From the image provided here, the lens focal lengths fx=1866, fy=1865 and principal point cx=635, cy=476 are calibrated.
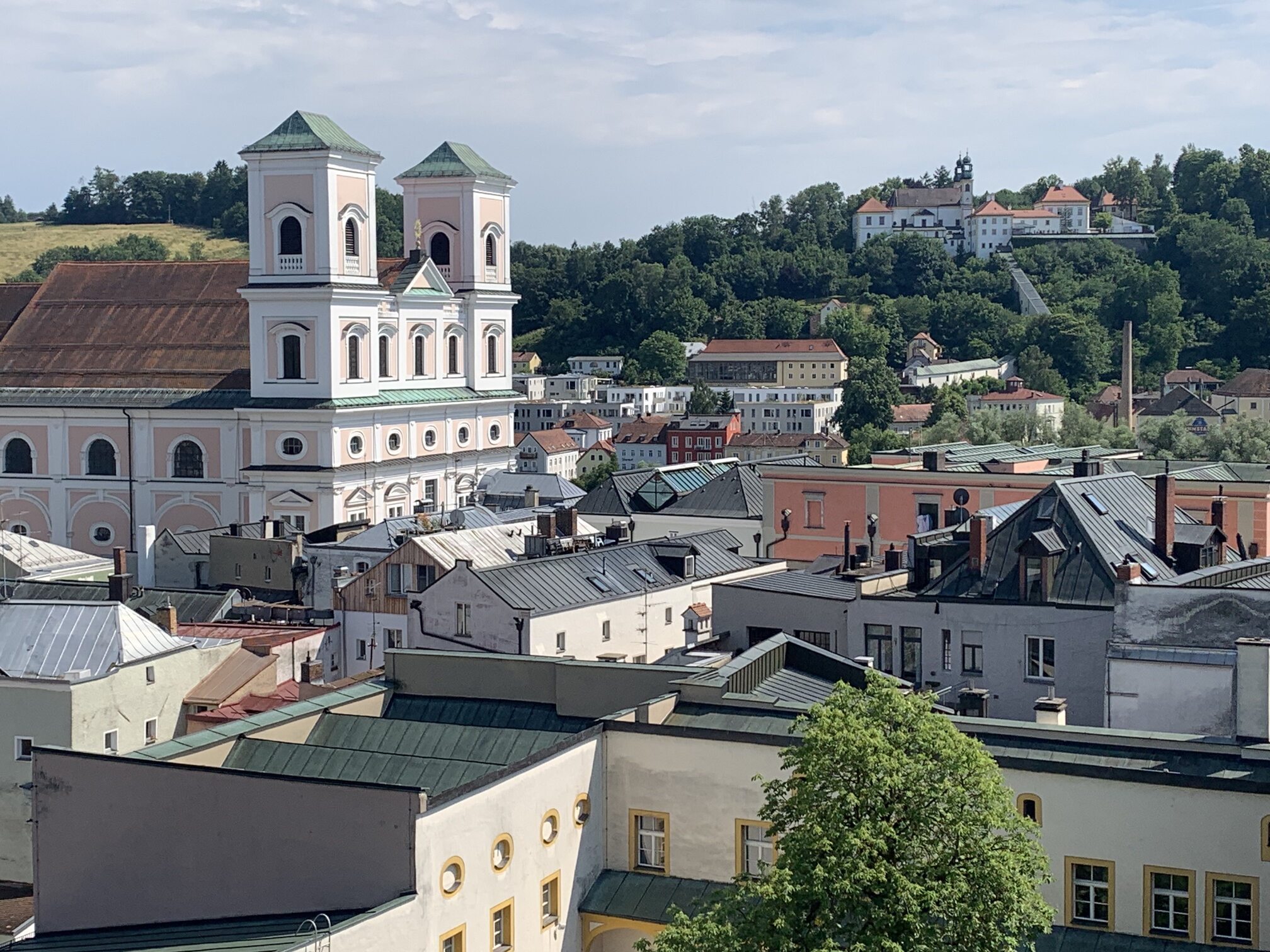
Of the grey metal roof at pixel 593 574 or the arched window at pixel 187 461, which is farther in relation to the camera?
the arched window at pixel 187 461

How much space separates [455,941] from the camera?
17.0m

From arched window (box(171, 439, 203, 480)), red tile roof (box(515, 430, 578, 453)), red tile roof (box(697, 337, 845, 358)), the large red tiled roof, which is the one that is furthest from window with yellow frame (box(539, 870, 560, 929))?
red tile roof (box(697, 337, 845, 358))

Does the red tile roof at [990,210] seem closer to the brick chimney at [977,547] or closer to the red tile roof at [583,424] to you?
the red tile roof at [583,424]

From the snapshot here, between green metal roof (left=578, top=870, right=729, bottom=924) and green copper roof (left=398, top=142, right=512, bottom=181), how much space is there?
154ft

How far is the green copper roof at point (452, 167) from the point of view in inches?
2525

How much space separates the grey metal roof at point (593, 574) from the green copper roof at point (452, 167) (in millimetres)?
29878

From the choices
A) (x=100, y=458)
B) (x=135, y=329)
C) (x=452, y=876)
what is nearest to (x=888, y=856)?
(x=452, y=876)

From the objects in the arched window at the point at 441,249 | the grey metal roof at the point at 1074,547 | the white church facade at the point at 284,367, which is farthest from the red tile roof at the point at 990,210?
the grey metal roof at the point at 1074,547

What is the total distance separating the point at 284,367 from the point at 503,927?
4021 cm

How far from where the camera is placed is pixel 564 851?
18859mm

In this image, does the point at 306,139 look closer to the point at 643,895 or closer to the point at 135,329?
the point at 135,329

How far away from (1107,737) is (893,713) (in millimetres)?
4463

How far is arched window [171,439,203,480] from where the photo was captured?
57.8m

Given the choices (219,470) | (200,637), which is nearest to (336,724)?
(200,637)
